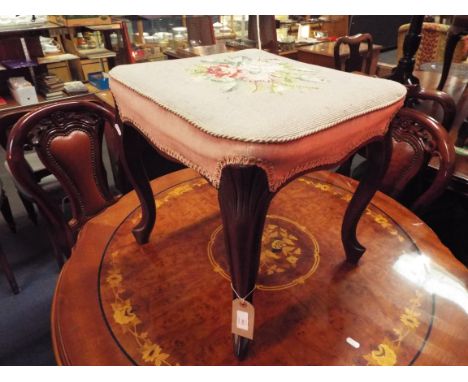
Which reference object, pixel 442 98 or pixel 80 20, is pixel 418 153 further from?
pixel 80 20

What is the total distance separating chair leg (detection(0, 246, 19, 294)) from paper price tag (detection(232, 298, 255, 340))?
117 cm

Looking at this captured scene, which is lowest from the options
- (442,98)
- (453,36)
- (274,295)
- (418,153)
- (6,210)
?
(6,210)

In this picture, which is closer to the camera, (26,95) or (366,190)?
(366,190)

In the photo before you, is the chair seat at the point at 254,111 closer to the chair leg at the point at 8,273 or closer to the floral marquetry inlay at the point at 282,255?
the floral marquetry inlay at the point at 282,255

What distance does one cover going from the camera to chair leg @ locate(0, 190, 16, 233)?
143 cm

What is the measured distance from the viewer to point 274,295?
703 millimetres

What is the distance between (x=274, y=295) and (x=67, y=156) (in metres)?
0.74

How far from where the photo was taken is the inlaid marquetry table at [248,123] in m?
0.43

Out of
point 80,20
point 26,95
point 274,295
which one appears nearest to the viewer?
point 274,295

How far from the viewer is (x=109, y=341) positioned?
598mm

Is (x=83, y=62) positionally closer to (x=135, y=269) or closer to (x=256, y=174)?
(x=135, y=269)

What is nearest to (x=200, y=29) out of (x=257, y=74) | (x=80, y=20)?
(x=80, y=20)

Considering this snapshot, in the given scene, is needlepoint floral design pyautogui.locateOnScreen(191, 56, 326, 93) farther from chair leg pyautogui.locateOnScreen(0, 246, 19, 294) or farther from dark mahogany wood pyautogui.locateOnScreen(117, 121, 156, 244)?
chair leg pyautogui.locateOnScreen(0, 246, 19, 294)

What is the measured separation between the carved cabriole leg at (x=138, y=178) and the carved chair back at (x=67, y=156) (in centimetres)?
20
